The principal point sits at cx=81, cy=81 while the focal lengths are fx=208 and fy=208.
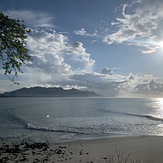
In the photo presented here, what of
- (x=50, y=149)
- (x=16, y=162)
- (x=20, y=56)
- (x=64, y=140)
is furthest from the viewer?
(x=64, y=140)

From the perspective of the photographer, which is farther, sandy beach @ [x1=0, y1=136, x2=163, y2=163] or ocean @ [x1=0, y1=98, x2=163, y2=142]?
ocean @ [x1=0, y1=98, x2=163, y2=142]

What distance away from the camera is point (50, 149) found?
22.4 metres

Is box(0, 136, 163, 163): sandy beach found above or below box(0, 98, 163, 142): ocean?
above

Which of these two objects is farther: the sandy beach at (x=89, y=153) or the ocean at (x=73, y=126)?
the ocean at (x=73, y=126)

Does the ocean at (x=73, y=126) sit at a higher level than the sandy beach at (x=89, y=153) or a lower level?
lower

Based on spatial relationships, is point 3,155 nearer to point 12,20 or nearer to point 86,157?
point 86,157

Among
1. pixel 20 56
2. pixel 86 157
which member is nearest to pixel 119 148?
pixel 86 157

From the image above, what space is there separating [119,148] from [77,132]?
39.4 ft

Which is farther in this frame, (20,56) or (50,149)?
(50,149)

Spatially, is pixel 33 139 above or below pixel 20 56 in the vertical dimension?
below

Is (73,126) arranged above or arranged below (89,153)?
below

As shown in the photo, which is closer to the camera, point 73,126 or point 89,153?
point 89,153

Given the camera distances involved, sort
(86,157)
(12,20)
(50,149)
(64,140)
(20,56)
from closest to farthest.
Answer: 1. (12,20)
2. (20,56)
3. (86,157)
4. (50,149)
5. (64,140)

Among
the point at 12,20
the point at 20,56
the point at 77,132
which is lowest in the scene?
the point at 77,132
